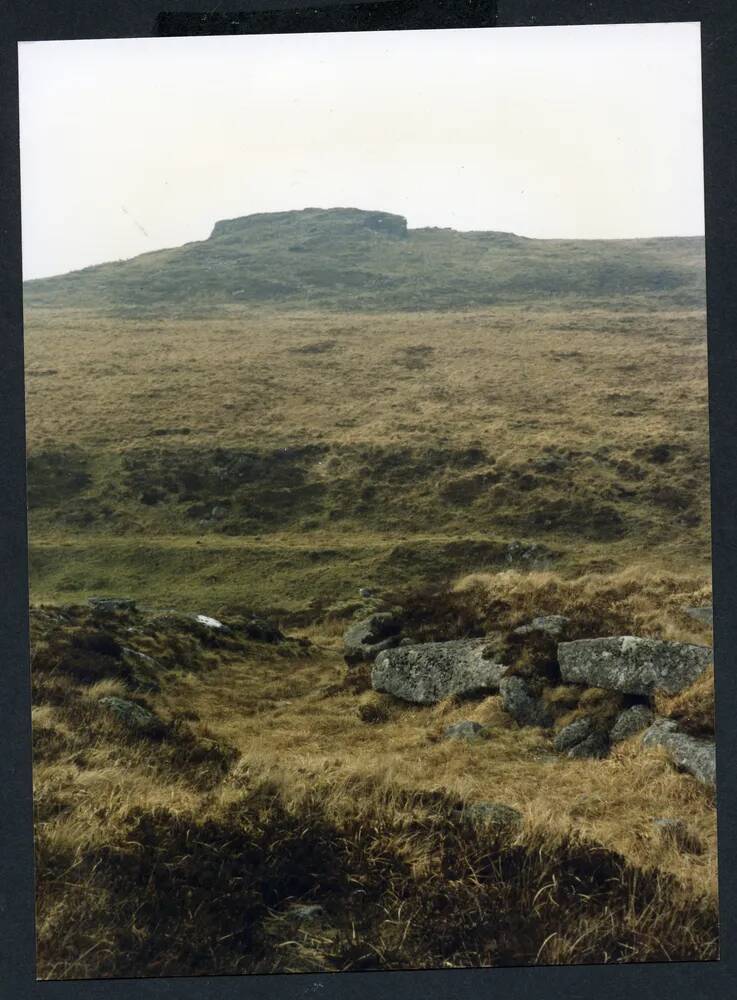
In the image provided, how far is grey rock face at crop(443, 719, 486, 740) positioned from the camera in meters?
8.63

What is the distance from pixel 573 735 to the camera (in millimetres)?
8578

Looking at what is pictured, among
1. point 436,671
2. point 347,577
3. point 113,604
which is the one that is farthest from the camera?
point 347,577

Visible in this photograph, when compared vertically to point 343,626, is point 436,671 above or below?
below

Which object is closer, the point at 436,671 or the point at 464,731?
the point at 464,731

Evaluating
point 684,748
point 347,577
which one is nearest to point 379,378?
point 347,577

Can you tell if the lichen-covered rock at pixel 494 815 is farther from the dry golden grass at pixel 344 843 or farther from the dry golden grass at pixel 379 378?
the dry golden grass at pixel 379 378

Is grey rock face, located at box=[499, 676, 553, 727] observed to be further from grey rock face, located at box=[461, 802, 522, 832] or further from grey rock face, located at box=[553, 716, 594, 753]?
grey rock face, located at box=[461, 802, 522, 832]

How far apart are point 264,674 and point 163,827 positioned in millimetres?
1763

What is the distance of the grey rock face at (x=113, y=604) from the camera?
9000mm

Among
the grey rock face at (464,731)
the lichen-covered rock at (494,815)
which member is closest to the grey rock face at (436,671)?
the grey rock face at (464,731)

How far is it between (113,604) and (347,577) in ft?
8.21

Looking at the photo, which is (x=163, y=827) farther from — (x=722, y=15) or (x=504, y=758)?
(x=722, y=15)

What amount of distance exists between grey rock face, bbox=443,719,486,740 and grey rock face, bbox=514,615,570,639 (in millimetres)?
1048

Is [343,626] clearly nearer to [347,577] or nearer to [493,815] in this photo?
[347,577]
